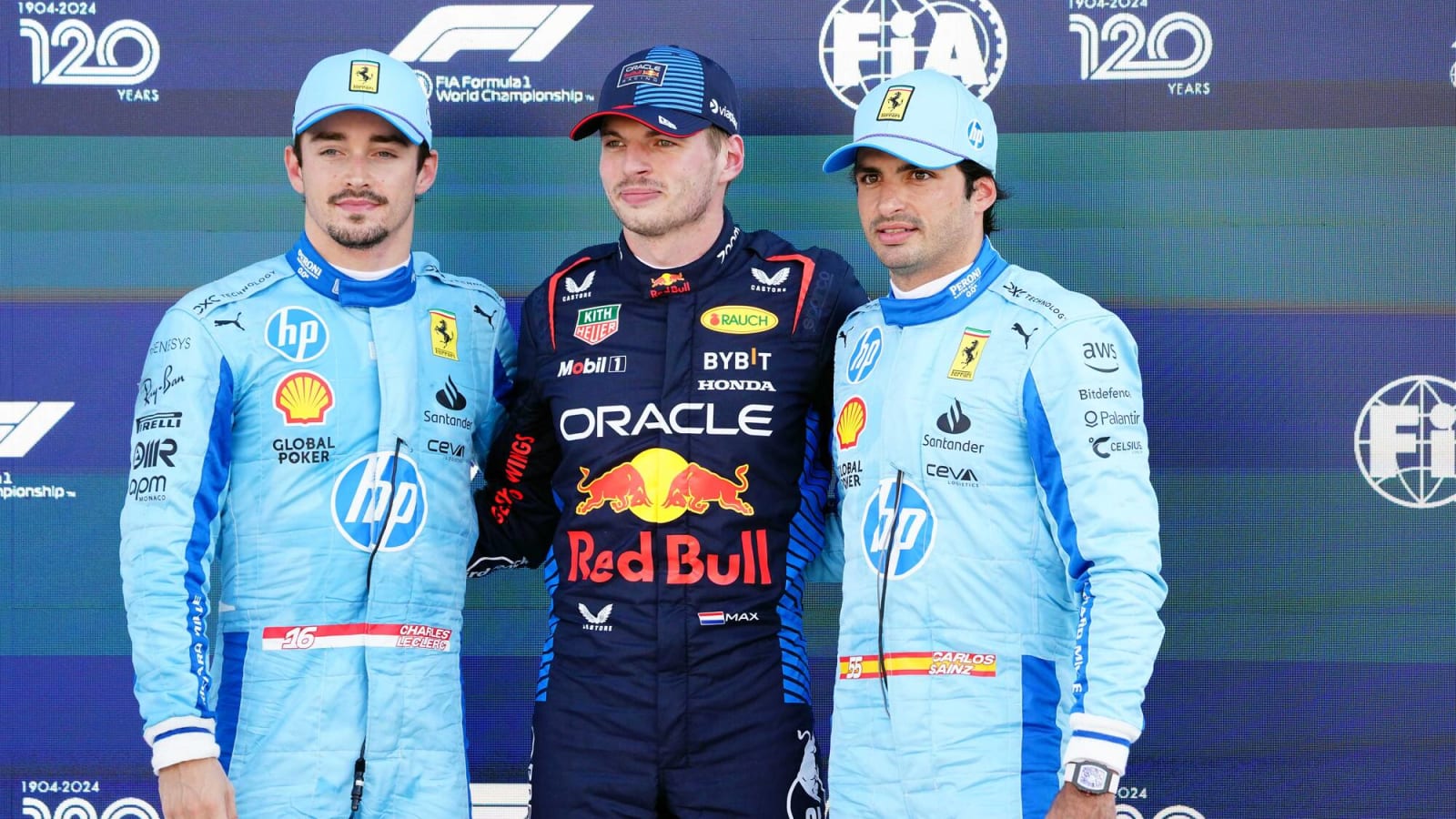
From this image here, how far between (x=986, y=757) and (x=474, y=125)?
6.36 ft

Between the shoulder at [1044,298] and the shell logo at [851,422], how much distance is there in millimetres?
316

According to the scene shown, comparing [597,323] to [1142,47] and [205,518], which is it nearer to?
[205,518]

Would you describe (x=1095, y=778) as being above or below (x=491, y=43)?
below

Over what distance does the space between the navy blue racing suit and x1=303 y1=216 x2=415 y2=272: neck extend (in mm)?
331

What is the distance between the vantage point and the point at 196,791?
2.26 m

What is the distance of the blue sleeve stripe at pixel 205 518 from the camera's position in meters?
2.34

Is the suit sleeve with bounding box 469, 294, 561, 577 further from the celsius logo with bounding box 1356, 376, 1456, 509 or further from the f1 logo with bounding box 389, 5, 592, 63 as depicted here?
the celsius logo with bounding box 1356, 376, 1456, 509

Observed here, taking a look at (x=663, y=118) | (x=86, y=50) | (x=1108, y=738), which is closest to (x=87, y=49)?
(x=86, y=50)

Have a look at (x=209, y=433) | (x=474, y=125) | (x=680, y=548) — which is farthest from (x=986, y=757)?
(x=474, y=125)

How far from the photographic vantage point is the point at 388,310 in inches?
103

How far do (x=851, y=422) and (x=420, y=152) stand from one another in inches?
40.3

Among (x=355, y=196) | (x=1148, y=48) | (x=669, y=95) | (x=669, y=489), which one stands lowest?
(x=669, y=489)

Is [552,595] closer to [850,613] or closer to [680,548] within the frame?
[680,548]

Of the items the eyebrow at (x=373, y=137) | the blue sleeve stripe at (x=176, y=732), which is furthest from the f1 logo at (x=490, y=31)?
the blue sleeve stripe at (x=176, y=732)
